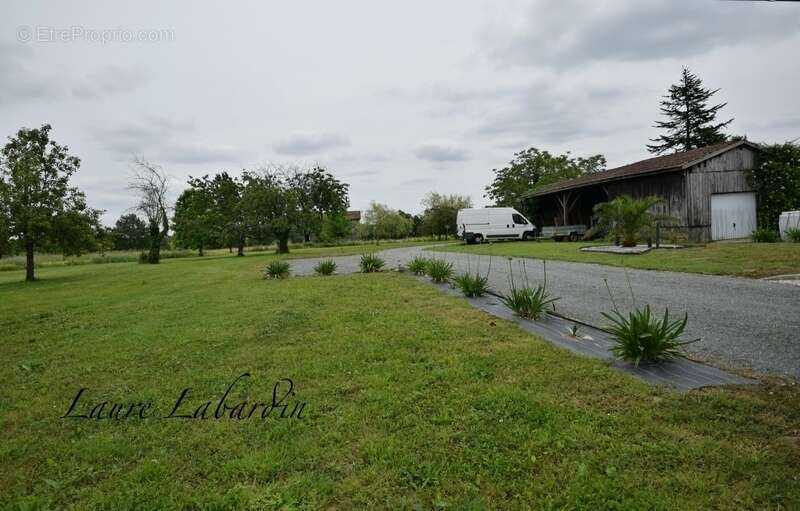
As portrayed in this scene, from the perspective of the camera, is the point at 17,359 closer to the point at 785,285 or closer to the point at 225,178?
the point at 785,285

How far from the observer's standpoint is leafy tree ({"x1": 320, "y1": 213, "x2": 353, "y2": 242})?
164 ft

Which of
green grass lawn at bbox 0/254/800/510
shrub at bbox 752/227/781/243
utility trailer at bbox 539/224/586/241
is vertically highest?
utility trailer at bbox 539/224/586/241

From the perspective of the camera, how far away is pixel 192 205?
40.0 meters

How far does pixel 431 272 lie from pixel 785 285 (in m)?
6.68

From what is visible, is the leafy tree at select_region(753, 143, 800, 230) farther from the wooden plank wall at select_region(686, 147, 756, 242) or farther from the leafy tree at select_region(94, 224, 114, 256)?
the leafy tree at select_region(94, 224, 114, 256)

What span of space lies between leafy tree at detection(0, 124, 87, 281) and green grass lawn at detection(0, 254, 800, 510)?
15.9 metres

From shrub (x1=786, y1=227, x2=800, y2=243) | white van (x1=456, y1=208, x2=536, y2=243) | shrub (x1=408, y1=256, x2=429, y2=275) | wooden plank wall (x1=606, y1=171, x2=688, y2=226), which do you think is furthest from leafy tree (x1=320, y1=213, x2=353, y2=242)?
shrub (x1=786, y1=227, x2=800, y2=243)

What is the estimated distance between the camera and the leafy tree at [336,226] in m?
50.1

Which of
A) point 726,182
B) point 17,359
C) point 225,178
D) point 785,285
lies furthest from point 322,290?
point 225,178

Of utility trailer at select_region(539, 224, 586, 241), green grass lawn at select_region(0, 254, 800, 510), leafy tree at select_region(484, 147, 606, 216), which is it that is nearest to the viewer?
green grass lawn at select_region(0, 254, 800, 510)

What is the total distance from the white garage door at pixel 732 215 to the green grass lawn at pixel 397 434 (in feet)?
63.2

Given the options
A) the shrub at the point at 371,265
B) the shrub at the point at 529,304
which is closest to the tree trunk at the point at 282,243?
the shrub at the point at 371,265

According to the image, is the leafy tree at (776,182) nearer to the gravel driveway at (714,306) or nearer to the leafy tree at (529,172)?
the gravel driveway at (714,306)

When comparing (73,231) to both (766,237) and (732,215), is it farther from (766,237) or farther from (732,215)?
(732,215)
